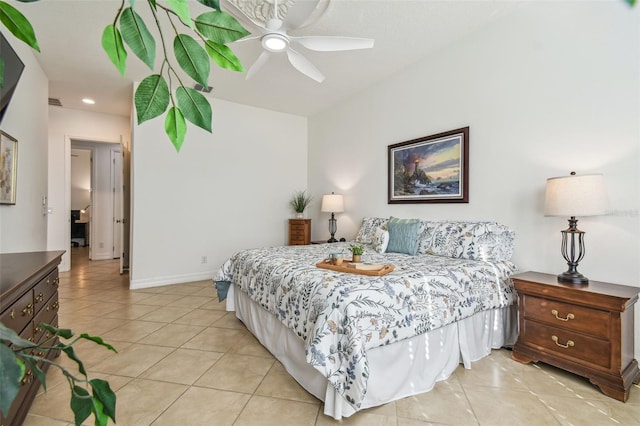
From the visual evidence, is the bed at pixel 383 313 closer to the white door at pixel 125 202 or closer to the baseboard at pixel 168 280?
the baseboard at pixel 168 280

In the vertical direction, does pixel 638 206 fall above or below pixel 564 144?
below

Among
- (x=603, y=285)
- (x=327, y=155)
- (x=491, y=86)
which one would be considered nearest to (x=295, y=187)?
(x=327, y=155)

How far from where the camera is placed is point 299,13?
262cm

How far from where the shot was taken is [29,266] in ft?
5.84

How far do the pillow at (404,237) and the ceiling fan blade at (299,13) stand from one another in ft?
6.96

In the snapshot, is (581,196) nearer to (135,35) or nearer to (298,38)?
(298,38)

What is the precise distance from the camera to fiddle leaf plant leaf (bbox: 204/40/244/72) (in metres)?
0.46

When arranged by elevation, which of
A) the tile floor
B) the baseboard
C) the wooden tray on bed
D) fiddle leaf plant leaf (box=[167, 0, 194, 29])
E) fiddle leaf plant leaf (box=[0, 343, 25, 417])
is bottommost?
the tile floor

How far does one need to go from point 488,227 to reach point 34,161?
4566 millimetres

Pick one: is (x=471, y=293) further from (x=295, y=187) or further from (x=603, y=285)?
(x=295, y=187)

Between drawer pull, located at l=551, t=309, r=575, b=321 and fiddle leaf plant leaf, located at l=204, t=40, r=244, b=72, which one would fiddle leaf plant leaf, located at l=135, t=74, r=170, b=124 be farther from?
drawer pull, located at l=551, t=309, r=575, b=321

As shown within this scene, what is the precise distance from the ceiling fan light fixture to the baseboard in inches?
131

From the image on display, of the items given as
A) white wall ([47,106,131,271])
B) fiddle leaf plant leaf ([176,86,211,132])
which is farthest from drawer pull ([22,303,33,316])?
white wall ([47,106,131,271])

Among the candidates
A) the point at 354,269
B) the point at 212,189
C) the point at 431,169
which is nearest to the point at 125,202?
the point at 212,189
